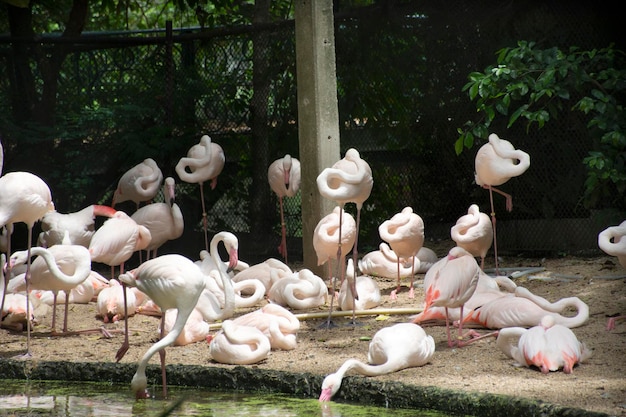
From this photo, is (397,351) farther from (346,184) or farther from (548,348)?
(346,184)

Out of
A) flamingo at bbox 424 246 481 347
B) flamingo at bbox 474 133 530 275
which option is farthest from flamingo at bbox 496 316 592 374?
flamingo at bbox 474 133 530 275

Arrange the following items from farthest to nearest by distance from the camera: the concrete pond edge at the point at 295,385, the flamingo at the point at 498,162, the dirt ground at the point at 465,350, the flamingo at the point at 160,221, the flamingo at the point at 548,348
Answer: the flamingo at the point at 160,221 → the flamingo at the point at 498,162 → the flamingo at the point at 548,348 → the dirt ground at the point at 465,350 → the concrete pond edge at the point at 295,385

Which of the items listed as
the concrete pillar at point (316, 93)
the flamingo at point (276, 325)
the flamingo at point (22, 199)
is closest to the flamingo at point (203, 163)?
the concrete pillar at point (316, 93)

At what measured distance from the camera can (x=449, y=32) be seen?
8031mm

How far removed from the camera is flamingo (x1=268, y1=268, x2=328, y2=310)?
6203 mm

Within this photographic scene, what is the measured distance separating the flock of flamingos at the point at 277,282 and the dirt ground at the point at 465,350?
9cm

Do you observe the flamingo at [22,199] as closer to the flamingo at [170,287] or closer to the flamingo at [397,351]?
the flamingo at [170,287]

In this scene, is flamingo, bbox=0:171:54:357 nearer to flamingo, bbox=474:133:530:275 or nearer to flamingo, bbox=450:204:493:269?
flamingo, bbox=450:204:493:269

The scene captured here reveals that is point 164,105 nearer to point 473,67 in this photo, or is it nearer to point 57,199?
point 57,199

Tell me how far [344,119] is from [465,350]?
3807 millimetres

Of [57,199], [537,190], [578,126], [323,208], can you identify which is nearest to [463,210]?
[537,190]

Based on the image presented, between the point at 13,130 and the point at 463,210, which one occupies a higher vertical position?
the point at 13,130

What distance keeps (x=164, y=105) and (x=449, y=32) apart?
111 inches

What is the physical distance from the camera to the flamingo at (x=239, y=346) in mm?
4727
